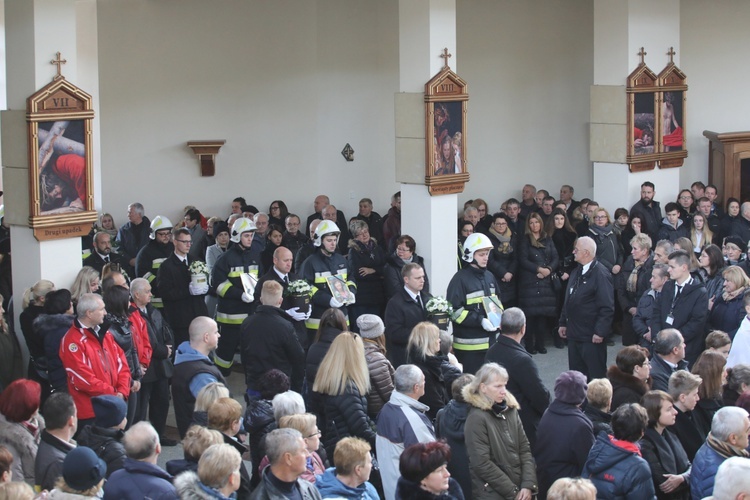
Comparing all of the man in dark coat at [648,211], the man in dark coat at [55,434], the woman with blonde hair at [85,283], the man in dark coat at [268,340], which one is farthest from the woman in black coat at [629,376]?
the man in dark coat at [648,211]

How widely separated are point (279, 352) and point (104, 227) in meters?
6.28

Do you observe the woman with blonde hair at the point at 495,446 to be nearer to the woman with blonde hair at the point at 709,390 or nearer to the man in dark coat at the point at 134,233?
the woman with blonde hair at the point at 709,390

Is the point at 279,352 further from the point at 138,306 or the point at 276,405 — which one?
the point at 276,405

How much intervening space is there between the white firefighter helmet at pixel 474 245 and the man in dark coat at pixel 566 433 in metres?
4.01

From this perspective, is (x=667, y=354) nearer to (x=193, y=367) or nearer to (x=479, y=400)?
(x=479, y=400)

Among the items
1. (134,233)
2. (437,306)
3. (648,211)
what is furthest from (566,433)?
(134,233)

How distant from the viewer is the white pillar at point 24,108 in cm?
1072

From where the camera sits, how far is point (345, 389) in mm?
8062

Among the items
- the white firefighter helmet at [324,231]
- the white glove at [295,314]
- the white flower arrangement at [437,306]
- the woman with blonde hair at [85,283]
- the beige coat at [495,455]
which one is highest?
the white firefighter helmet at [324,231]

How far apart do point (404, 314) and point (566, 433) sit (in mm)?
3736

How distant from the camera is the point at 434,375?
8.84m

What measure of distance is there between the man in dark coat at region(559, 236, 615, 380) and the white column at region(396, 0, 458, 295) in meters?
2.42

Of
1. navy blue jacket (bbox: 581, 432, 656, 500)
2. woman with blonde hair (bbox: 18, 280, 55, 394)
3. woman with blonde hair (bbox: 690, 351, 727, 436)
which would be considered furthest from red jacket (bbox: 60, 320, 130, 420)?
woman with blonde hair (bbox: 690, 351, 727, 436)

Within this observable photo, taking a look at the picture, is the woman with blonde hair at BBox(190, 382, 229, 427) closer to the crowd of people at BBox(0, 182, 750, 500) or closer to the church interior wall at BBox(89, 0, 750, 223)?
the crowd of people at BBox(0, 182, 750, 500)
